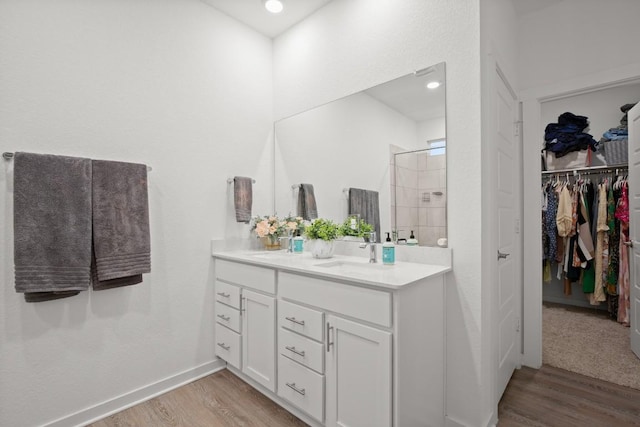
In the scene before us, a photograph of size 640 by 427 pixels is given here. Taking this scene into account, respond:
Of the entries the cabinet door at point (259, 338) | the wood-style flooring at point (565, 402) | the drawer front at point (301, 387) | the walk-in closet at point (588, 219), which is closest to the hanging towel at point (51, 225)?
the cabinet door at point (259, 338)

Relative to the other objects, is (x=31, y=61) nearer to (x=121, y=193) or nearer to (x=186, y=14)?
(x=121, y=193)

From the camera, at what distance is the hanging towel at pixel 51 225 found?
159 centimetres

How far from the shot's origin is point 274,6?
2.43 m

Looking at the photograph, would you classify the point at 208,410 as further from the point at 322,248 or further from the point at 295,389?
the point at 322,248

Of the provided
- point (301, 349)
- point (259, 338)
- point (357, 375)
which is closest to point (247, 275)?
point (259, 338)

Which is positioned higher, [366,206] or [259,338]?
[366,206]

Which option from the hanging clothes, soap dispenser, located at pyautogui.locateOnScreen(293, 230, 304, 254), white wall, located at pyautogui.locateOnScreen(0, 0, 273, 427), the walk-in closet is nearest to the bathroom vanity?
soap dispenser, located at pyautogui.locateOnScreen(293, 230, 304, 254)

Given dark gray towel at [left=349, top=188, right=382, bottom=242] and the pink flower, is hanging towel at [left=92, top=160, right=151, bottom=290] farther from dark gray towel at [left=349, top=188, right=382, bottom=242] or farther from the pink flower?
dark gray towel at [left=349, top=188, right=382, bottom=242]

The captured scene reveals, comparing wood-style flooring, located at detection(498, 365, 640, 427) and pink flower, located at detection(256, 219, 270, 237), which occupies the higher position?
pink flower, located at detection(256, 219, 270, 237)

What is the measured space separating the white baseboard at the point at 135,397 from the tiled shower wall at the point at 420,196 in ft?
5.64

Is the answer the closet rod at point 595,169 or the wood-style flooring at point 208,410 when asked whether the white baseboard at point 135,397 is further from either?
the closet rod at point 595,169

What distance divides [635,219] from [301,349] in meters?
2.69

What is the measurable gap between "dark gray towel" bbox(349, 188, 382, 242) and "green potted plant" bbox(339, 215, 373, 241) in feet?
0.10

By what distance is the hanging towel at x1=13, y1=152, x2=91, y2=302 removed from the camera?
1590 millimetres
